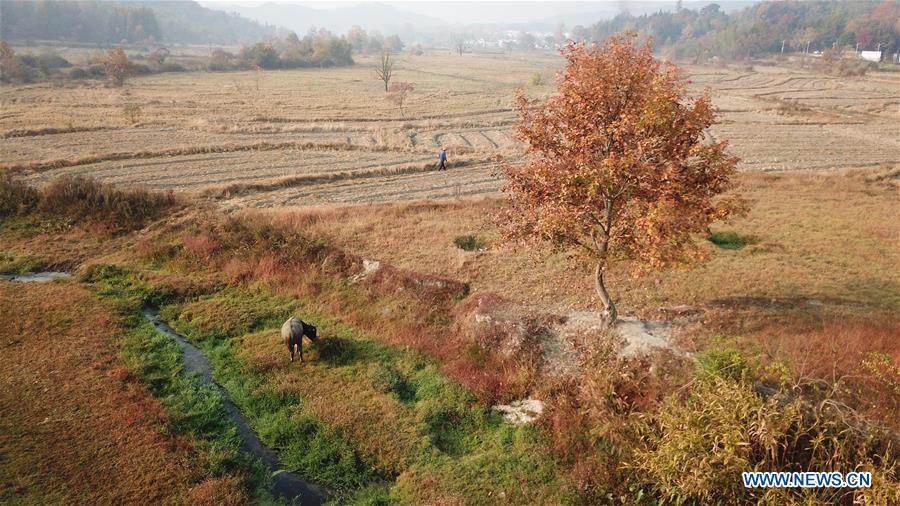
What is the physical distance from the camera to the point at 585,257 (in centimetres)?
1606

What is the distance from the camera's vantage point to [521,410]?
15148 mm

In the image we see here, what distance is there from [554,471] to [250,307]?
13426 mm

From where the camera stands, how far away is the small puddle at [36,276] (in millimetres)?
22984

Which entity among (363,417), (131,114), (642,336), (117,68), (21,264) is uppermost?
(117,68)

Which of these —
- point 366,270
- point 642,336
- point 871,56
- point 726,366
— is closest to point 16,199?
point 366,270

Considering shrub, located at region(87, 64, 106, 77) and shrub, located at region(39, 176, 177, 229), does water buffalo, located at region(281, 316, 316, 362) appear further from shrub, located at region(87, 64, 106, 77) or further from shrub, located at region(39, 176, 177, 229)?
shrub, located at region(87, 64, 106, 77)

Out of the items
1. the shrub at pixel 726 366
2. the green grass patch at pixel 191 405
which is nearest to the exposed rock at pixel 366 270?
the green grass patch at pixel 191 405

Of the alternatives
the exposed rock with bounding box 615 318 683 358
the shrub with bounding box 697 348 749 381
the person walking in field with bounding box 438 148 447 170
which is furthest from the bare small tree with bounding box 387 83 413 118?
the shrub with bounding box 697 348 749 381

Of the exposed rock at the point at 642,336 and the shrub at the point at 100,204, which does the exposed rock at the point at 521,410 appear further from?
the shrub at the point at 100,204

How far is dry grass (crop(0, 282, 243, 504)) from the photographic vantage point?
12.3m

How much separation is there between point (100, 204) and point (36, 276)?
23.9 feet

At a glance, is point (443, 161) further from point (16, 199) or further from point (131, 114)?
point (131, 114)

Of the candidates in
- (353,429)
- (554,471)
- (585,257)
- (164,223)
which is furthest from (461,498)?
(164,223)

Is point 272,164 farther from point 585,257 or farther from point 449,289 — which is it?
point 585,257
